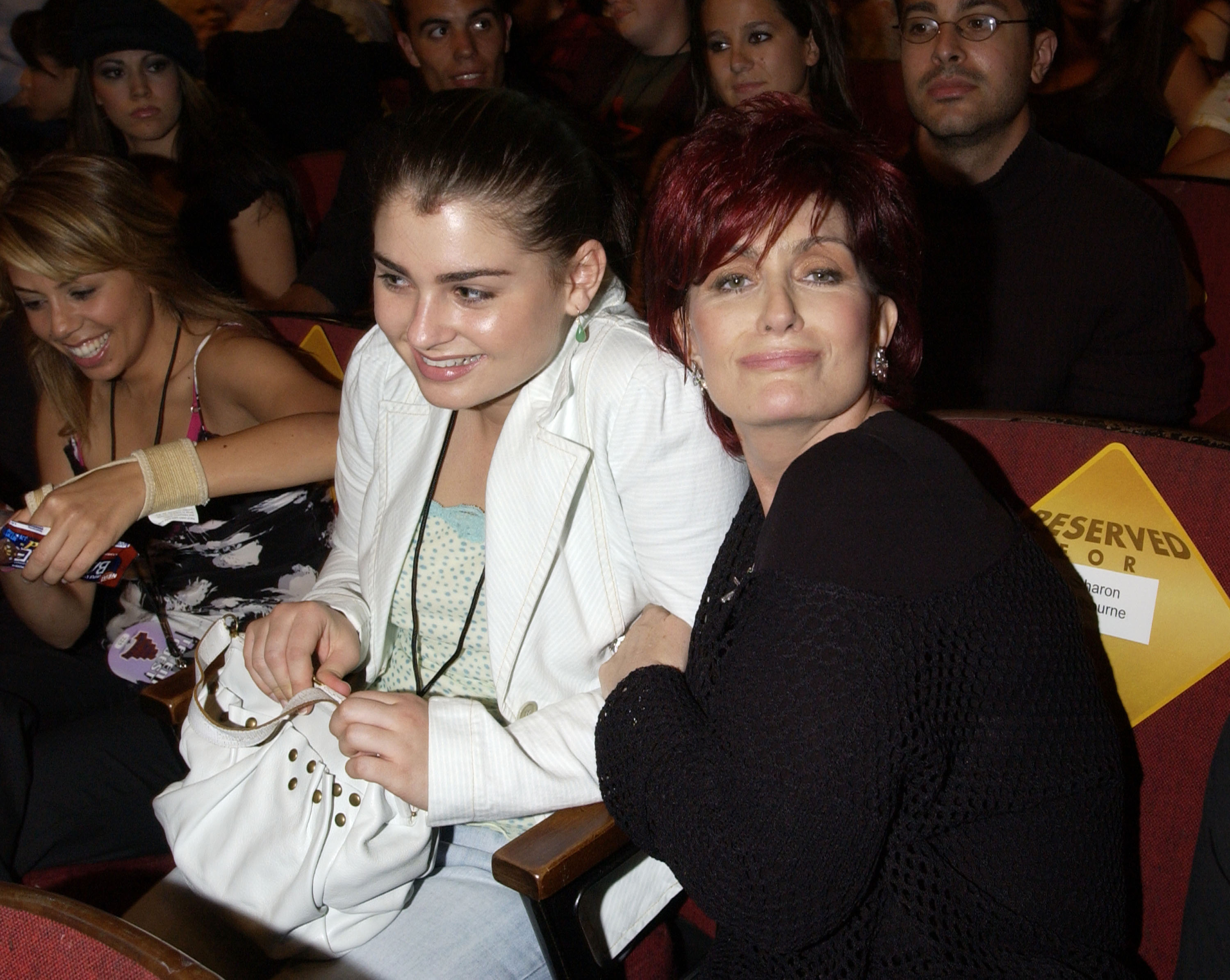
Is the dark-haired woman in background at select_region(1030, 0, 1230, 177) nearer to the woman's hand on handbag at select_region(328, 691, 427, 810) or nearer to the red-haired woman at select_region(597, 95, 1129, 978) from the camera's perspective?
the red-haired woman at select_region(597, 95, 1129, 978)

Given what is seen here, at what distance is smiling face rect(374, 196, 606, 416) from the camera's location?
1.12 metres

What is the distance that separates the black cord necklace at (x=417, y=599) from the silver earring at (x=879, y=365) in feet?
1.81

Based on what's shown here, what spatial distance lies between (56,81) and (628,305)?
12.7 feet

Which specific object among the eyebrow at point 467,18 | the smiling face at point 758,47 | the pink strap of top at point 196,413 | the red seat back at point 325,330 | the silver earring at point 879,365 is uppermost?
the eyebrow at point 467,18

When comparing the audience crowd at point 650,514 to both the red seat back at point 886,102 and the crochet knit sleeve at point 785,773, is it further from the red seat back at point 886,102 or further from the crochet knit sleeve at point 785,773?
the red seat back at point 886,102

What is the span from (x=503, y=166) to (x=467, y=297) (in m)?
0.15

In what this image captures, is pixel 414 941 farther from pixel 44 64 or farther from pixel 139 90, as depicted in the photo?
pixel 44 64

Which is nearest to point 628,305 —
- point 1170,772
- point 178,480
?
point 178,480

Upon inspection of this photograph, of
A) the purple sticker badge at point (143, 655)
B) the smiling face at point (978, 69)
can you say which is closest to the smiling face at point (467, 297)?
the purple sticker badge at point (143, 655)

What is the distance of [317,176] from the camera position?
3.20 metres

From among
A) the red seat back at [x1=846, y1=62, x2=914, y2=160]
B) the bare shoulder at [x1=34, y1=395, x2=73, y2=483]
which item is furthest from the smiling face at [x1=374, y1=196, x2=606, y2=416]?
the red seat back at [x1=846, y1=62, x2=914, y2=160]

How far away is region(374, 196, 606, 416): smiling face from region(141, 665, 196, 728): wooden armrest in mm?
523

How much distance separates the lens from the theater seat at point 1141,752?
99 cm

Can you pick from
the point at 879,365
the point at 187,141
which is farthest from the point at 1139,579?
the point at 187,141
